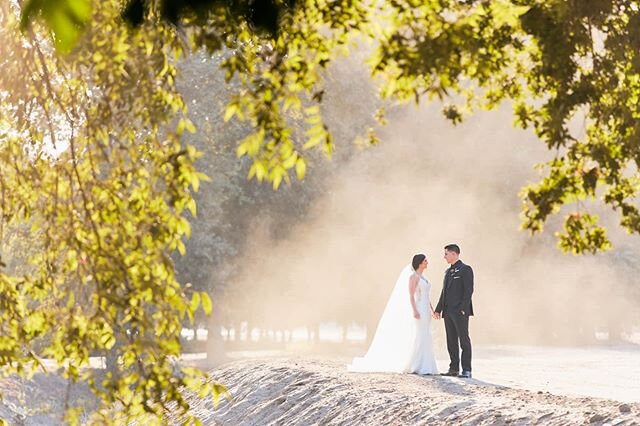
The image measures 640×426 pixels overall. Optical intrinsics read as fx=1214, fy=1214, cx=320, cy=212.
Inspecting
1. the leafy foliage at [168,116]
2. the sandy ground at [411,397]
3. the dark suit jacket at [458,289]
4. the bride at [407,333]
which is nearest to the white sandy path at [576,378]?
the sandy ground at [411,397]

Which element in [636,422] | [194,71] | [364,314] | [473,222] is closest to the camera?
[636,422]

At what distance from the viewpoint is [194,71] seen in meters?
36.4

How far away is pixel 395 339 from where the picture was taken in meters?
19.3

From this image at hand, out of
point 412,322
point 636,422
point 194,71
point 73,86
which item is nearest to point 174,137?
point 73,86

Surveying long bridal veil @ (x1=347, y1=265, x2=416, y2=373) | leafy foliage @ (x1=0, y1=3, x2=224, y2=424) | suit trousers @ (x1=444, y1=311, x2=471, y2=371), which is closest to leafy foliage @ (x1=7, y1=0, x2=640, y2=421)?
leafy foliage @ (x1=0, y1=3, x2=224, y2=424)

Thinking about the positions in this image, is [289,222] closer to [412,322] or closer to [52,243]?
[412,322]

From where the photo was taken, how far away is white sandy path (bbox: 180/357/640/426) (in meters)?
12.5

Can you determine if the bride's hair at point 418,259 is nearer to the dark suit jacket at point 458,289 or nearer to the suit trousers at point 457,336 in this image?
the dark suit jacket at point 458,289

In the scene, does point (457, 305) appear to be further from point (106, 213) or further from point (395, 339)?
point (106, 213)

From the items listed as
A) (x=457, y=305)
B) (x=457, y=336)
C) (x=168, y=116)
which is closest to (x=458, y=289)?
(x=457, y=305)

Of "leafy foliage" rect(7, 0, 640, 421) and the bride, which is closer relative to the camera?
"leafy foliage" rect(7, 0, 640, 421)

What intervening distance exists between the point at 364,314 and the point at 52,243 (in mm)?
42760

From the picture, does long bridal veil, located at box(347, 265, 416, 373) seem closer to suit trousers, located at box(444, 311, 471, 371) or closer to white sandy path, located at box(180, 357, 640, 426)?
white sandy path, located at box(180, 357, 640, 426)

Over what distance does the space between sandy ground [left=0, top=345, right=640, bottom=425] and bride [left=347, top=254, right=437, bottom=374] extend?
0.61 meters
